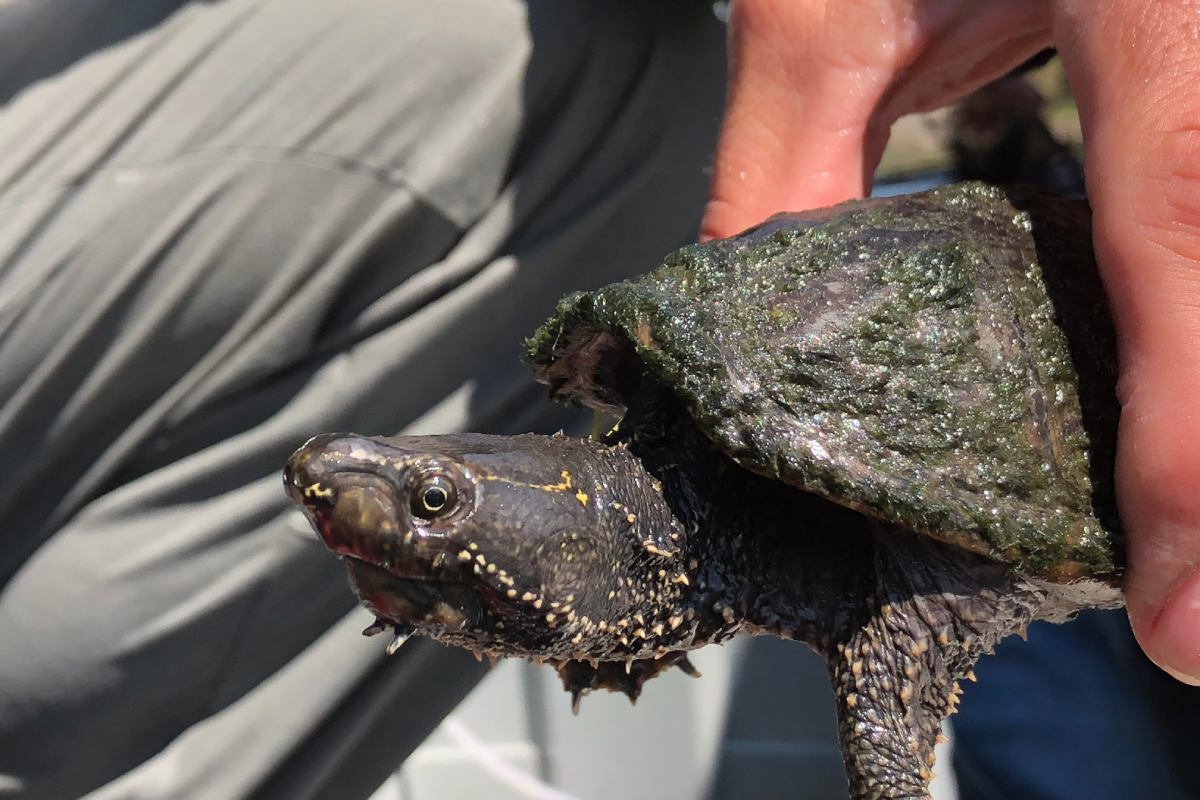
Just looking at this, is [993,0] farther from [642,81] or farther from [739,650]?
[739,650]

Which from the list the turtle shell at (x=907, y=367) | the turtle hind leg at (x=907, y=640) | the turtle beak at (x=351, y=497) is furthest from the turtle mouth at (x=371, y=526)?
the turtle hind leg at (x=907, y=640)

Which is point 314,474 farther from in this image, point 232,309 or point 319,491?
point 232,309

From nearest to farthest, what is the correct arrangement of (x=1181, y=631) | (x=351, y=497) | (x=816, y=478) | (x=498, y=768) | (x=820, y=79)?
(x=351, y=497), (x=816, y=478), (x=1181, y=631), (x=820, y=79), (x=498, y=768)

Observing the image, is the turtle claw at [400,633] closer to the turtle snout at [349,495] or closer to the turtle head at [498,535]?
the turtle head at [498,535]

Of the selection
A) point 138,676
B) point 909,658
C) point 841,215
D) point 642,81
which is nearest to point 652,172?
point 642,81

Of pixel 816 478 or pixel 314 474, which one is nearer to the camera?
pixel 314 474

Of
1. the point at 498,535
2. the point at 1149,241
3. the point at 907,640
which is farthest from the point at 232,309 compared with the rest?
Result: the point at 1149,241

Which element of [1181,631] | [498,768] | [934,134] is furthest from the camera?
[934,134]
